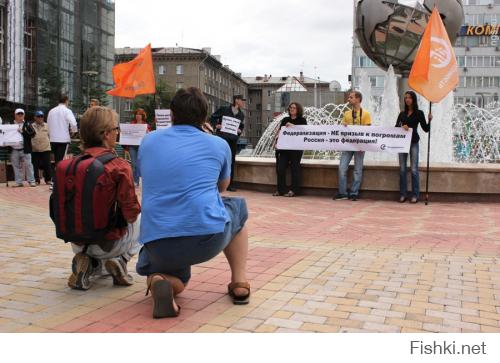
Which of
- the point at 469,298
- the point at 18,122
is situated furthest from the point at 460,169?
the point at 18,122

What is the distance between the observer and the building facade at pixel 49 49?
46.0 meters

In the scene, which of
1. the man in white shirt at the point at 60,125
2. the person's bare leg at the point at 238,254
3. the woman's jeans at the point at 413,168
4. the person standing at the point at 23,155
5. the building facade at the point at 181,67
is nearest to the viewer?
the person's bare leg at the point at 238,254

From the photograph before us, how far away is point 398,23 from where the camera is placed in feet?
42.6

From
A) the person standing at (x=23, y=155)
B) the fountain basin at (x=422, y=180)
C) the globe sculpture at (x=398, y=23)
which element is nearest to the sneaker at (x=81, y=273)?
the fountain basin at (x=422, y=180)

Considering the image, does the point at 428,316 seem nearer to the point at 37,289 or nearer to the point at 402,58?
the point at 37,289

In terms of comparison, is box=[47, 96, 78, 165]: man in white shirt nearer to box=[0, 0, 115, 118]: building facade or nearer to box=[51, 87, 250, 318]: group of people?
box=[51, 87, 250, 318]: group of people

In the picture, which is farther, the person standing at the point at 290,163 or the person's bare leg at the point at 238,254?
the person standing at the point at 290,163

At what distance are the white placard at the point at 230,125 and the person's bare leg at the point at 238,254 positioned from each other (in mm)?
7559

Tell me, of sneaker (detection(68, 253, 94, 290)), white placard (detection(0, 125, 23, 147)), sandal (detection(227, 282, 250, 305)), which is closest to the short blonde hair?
sneaker (detection(68, 253, 94, 290))

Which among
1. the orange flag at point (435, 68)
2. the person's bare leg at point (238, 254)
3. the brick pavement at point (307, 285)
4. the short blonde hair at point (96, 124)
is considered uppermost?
the orange flag at point (435, 68)

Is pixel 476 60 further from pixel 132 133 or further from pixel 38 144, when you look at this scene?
pixel 38 144

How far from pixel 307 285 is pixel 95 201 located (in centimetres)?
164

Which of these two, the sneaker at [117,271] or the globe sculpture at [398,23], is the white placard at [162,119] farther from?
the sneaker at [117,271]

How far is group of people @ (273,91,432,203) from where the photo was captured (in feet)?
31.6
